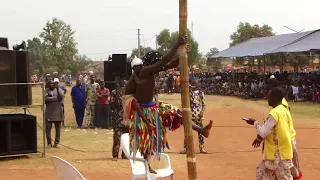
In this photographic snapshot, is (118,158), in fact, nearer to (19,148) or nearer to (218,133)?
(19,148)

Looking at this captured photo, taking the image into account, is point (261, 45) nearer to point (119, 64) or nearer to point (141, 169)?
point (119, 64)

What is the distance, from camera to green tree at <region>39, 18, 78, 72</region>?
162 feet

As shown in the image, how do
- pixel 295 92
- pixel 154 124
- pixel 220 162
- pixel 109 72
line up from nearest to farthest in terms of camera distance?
pixel 154 124, pixel 220 162, pixel 109 72, pixel 295 92

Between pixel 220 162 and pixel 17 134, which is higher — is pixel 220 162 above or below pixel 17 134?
below

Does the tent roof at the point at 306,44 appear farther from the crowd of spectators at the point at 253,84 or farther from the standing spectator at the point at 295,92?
the standing spectator at the point at 295,92

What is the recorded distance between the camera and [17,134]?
33.0 feet

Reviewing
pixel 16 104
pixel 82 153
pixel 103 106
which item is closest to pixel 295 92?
pixel 103 106

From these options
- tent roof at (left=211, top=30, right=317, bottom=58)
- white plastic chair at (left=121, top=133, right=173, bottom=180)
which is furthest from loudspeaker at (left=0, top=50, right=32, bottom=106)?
tent roof at (left=211, top=30, right=317, bottom=58)

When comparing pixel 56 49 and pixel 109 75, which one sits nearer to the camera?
pixel 109 75

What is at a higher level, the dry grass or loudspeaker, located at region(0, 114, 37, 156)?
loudspeaker, located at region(0, 114, 37, 156)

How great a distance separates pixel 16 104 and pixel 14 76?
2.04 feet

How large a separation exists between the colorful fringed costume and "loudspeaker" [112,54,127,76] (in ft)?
30.8

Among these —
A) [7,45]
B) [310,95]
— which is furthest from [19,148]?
[310,95]

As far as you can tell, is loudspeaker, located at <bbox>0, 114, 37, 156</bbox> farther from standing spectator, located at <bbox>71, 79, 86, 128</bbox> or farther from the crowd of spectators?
the crowd of spectators
